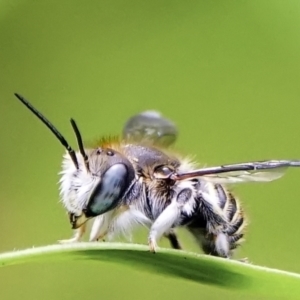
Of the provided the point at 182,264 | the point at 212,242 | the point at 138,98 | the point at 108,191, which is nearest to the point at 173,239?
the point at 212,242

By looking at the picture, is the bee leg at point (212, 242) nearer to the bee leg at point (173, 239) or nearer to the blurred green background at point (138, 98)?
the bee leg at point (173, 239)

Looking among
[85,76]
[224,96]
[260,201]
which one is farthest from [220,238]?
[85,76]

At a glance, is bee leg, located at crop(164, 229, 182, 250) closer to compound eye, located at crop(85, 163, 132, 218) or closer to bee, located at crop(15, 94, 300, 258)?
bee, located at crop(15, 94, 300, 258)

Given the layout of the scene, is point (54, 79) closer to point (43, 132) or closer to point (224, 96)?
point (43, 132)

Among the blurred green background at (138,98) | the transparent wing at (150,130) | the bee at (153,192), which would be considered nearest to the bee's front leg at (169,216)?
the bee at (153,192)

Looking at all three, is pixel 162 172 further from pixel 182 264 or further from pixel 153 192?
pixel 182 264

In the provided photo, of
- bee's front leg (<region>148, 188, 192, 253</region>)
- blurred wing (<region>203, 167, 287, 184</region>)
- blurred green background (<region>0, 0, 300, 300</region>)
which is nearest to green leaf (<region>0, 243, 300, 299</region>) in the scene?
bee's front leg (<region>148, 188, 192, 253</region>)
